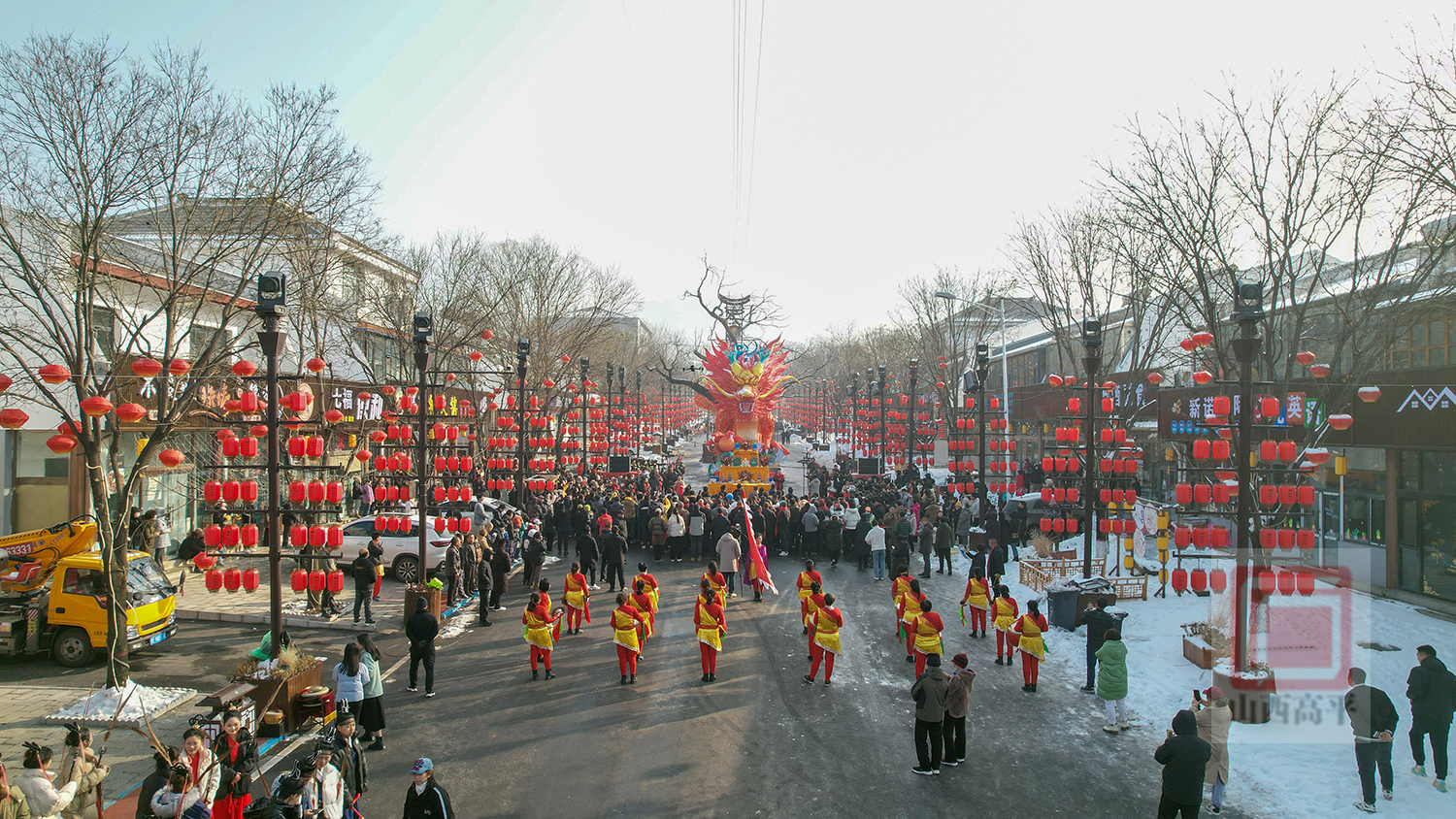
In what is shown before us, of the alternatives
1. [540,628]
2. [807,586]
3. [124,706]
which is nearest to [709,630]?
[807,586]

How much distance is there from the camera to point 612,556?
52.2 feet

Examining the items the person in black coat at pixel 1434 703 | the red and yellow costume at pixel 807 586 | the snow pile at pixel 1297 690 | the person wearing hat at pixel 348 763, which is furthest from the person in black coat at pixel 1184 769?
the person wearing hat at pixel 348 763

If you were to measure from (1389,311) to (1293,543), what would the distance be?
15.2 feet

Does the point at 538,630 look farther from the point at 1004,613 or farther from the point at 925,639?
the point at 1004,613

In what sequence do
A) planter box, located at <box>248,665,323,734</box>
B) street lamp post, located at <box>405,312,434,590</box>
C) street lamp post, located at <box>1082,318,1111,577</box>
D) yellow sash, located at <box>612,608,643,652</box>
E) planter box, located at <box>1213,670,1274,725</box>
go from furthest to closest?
street lamp post, located at <box>405,312,434,590</box>
street lamp post, located at <box>1082,318,1111,577</box>
yellow sash, located at <box>612,608,643,652</box>
planter box, located at <box>1213,670,1274,725</box>
planter box, located at <box>248,665,323,734</box>

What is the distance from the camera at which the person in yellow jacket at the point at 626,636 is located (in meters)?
10.6

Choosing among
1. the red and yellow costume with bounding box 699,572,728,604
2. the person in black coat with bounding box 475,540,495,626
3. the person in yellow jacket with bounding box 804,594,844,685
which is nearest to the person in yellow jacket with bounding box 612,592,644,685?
the red and yellow costume with bounding box 699,572,728,604

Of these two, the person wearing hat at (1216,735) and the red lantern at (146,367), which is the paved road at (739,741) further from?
the red lantern at (146,367)

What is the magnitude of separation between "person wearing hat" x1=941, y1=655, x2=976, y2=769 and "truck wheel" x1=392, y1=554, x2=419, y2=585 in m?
12.0

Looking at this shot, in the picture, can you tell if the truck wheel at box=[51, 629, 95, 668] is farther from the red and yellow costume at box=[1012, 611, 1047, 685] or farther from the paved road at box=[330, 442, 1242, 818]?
the red and yellow costume at box=[1012, 611, 1047, 685]

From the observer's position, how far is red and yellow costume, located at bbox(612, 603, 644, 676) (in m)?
10.6

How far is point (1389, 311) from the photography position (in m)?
12.5

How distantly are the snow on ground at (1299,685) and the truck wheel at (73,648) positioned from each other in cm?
1399

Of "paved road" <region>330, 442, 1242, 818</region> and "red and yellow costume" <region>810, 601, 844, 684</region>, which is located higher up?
"red and yellow costume" <region>810, 601, 844, 684</region>
